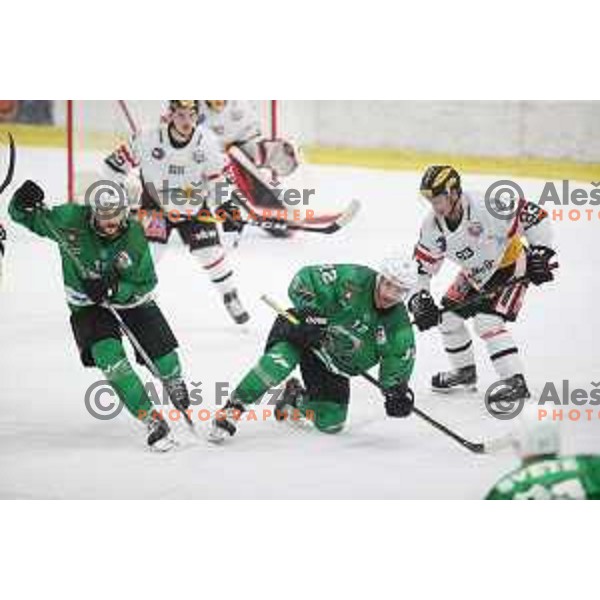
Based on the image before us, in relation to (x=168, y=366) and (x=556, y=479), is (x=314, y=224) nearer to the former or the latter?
(x=168, y=366)

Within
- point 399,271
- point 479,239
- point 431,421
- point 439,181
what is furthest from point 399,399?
point 439,181

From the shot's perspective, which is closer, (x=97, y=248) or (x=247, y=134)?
(x=97, y=248)

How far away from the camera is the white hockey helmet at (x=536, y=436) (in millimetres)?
3891

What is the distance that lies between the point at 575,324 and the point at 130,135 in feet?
4.84

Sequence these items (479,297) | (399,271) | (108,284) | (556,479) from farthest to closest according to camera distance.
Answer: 1. (479,297)
2. (108,284)
3. (399,271)
4. (556,479)

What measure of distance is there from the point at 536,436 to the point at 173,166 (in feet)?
5.59

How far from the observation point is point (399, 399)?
494 centimetres

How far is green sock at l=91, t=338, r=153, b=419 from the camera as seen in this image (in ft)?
16.2

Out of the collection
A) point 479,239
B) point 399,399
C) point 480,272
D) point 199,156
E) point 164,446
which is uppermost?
point 199,156

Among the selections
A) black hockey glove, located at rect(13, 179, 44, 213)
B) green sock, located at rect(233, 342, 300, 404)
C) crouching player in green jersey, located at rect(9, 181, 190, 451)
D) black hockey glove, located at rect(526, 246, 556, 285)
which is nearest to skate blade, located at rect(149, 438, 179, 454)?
crouching player in green jersey, located at rect(9, 181, 190, 451)

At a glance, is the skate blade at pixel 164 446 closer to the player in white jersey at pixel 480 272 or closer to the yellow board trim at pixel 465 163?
the player in white jersey at pixel 480 272

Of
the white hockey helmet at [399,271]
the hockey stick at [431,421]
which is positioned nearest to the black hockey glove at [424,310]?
the white hockey helmet at [399,271]

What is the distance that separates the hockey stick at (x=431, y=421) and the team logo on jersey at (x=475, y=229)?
539mm

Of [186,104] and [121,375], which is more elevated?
[186,104]
